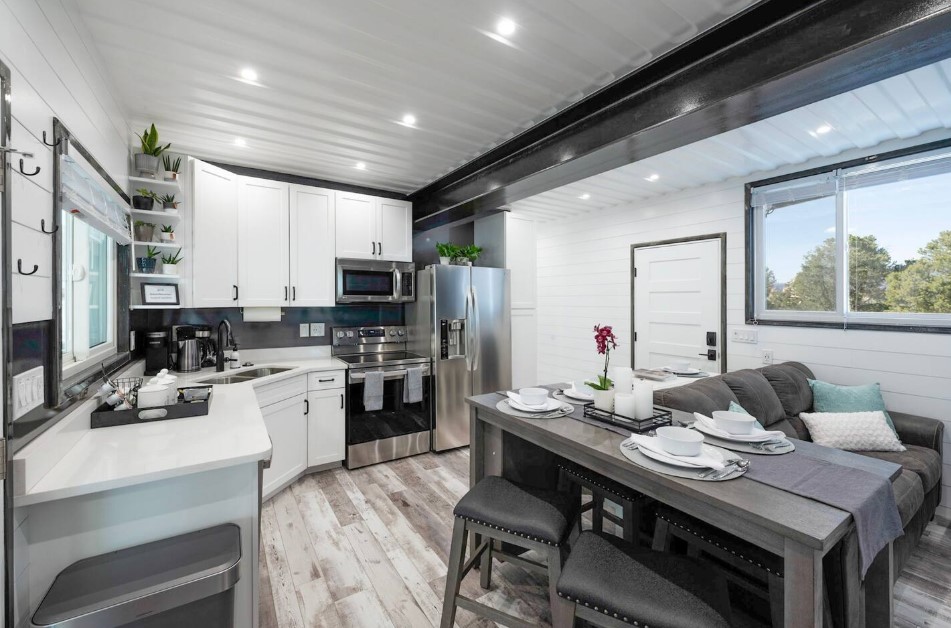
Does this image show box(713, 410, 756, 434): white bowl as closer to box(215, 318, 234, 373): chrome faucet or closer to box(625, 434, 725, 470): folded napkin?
box(625, 434, 725, 470): folded napkin

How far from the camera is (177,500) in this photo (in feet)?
4.42

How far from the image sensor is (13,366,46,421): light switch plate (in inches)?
42.6

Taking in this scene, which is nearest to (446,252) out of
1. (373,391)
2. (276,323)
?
(373,391)

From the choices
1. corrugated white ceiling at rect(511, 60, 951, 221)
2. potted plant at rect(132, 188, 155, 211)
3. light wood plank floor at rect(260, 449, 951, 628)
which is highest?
corrugated white ceiling at rect(511, 60, 951, 221)

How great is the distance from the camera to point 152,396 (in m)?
1.82

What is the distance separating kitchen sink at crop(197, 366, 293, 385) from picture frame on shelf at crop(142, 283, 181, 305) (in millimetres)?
589

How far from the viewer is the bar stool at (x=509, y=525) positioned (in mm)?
1464

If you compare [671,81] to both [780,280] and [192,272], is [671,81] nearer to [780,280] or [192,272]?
[780,280]

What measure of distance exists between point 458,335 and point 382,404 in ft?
3.15

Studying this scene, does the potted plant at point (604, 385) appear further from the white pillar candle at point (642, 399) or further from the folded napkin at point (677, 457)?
the folded napkin at point (677, 457)

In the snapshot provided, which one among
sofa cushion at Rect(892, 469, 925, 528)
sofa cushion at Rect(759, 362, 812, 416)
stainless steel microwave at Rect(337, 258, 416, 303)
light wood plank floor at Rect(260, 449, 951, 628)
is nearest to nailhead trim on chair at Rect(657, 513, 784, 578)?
light wood plank floor at Rect(260, 449, 951, 628)

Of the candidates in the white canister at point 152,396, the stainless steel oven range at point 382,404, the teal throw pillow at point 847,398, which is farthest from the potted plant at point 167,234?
the teal throw pillow at point 847,398

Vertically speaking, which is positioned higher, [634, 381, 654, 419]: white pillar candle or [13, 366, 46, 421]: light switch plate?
[13, 366, 46, 421]: light switch plate

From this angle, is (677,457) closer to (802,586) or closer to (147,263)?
(802,586)
